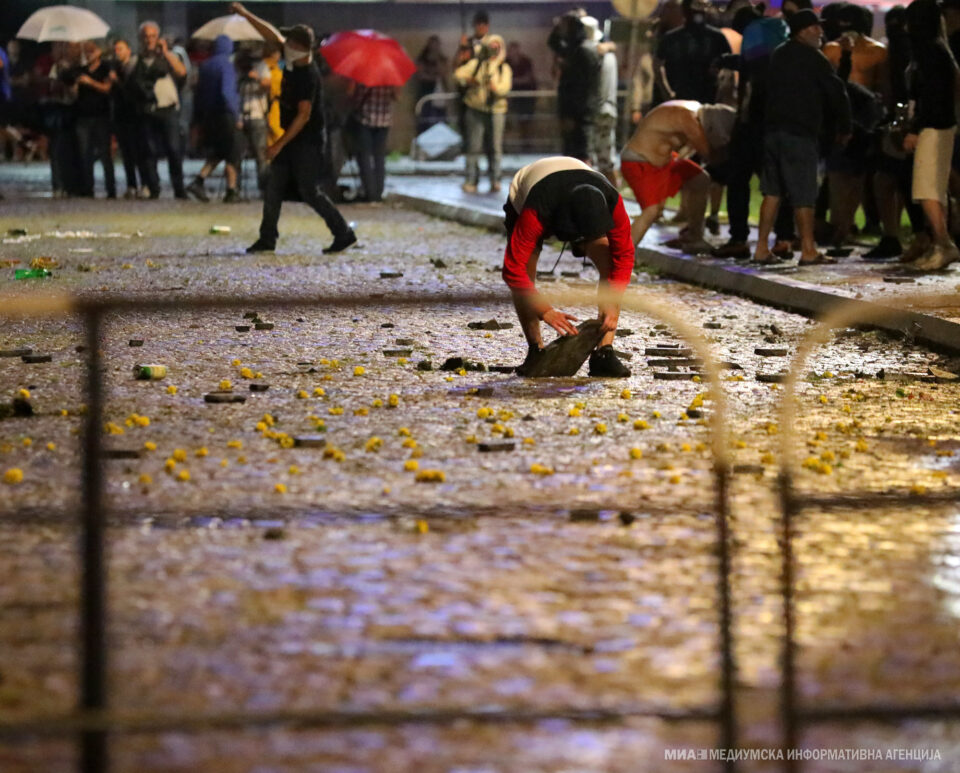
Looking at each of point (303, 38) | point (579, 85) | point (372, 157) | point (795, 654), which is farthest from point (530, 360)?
point (372, 157)

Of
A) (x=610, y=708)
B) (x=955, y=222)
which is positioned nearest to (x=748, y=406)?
(x=610, y=708)

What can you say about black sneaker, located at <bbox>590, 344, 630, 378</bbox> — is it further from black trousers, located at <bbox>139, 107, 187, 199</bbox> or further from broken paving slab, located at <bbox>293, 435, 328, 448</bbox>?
black trousers, located at <bbox>139, 107, 187, 199</bbox>

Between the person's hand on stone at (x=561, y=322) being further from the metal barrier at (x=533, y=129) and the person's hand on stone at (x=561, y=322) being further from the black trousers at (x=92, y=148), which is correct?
the metal barrier at (x=533, y=129)

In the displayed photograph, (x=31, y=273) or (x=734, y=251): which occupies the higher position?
(x=734, y=251)

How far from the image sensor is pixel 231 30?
1054 inches

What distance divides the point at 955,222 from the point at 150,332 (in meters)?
6.62

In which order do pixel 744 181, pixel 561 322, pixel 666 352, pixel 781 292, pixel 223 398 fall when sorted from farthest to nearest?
1. pixel 744 181
2. pixel 781 292
3. pixel 666 352
4. pixel 561 322
5. pixel 223 398

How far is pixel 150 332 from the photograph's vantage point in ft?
33.6

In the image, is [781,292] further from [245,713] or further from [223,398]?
[245,713]

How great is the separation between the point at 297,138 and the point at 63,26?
12335 millimetres

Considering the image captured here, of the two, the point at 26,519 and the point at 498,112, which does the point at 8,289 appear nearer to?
the point at 26,519

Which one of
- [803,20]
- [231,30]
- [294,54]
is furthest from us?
[231,30]

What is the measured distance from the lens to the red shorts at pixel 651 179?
13617 millimetres

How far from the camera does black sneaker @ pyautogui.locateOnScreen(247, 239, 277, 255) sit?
1572 centimetres
